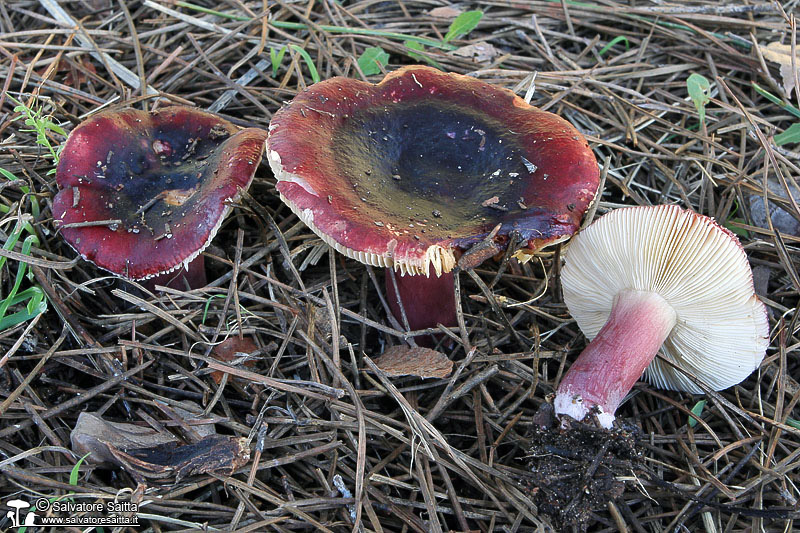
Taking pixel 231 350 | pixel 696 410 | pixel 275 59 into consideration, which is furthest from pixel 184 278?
pixel 696 410

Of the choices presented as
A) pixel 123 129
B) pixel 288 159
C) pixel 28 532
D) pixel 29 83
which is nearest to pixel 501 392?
pixel 288 159

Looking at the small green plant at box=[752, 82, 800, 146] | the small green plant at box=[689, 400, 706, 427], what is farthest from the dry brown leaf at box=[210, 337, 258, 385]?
the small green plant at box=[752, 82, 800, 146]

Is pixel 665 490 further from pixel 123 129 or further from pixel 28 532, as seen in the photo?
pixel 123 129

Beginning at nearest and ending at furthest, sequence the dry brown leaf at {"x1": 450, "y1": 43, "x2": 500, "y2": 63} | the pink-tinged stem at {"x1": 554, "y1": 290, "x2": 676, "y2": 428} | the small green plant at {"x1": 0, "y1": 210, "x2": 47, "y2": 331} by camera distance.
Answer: the pink-tinged stem at {"x1": 554, "y1": 290, "x2": 676, "y2": 428} < the small green plant at {"x1": 0, "y1": 210, "x2": 47, "y2": 331} < the dry brown leaf at {"x1": 450, "y1": 43, "x2": 500, "y2": 63}

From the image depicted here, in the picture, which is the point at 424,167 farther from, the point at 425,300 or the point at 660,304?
the point at 660,304

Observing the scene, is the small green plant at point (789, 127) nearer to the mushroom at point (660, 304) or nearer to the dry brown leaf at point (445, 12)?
the mushroom at point (660, 304)

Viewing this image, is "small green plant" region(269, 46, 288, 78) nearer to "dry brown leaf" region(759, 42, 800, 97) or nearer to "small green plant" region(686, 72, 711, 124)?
"small green plant" region(686, 72, 711, 124)
